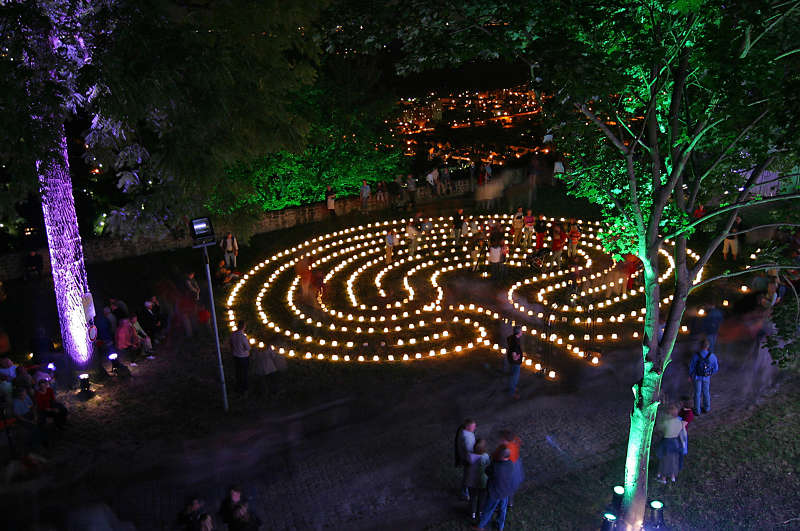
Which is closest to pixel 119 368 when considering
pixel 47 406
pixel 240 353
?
pixel 47 406

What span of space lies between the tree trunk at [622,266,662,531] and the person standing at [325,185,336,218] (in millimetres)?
20079

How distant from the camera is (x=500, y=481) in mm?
9062

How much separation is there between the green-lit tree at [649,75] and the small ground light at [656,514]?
0.29 meters

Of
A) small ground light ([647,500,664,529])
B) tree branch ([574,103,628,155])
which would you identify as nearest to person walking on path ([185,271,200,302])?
tree branch ([574,103,628,155])

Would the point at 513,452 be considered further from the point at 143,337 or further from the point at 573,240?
the point at 573,240

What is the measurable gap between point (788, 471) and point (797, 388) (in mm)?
3303

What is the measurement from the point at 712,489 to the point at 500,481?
4043 millimetres

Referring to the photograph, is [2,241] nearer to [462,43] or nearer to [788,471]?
[462,43]

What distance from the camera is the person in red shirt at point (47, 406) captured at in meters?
11.9

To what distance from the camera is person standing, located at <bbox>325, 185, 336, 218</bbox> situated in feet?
92.3

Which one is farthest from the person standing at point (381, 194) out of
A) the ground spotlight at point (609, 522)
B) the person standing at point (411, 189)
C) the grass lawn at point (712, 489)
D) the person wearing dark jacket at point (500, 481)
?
the ground spotlight at point (609, 522)

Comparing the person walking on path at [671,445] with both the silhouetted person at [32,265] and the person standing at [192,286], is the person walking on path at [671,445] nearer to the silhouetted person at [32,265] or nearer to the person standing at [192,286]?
the person standing at [192,286]

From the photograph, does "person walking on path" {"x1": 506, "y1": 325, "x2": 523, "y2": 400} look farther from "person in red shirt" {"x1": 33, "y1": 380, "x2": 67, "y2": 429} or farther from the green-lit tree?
"person in red shirt" {"x1": 33, "y1": 380, "x2": 67, "y2": 429}

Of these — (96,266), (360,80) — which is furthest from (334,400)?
(360,80)
